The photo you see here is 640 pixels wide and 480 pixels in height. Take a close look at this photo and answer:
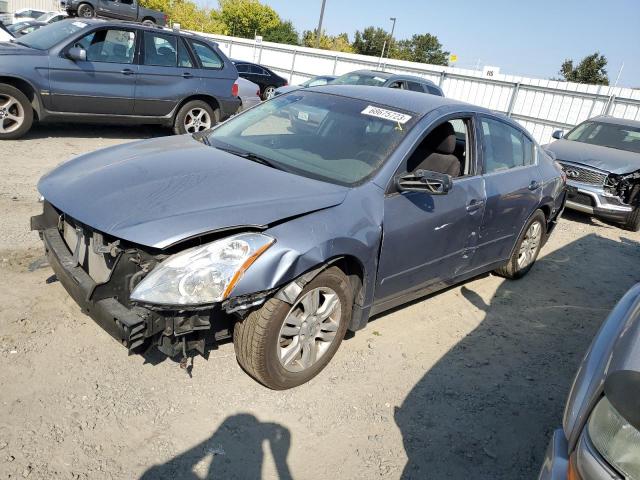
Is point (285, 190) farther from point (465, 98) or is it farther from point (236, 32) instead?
point (236, 32)

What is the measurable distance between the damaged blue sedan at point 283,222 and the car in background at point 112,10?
19229mm

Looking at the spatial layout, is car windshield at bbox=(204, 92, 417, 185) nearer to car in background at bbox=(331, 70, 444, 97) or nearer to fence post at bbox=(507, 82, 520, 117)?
car in background at bbox=(331, 70, 444, 97)

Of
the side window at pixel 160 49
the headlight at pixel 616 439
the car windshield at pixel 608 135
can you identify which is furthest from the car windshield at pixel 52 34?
the car windshield at pixel 608 135

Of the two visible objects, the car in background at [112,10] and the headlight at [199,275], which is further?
the car in background at [112,10]

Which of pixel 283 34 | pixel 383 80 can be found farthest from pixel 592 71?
pixel 383 80

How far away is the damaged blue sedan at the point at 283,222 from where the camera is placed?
8.43 ft

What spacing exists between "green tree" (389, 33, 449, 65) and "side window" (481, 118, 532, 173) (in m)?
82.1

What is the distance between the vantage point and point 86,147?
7.98 m

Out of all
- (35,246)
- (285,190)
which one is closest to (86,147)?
(35,246)

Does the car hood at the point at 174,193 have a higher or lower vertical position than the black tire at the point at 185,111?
higher

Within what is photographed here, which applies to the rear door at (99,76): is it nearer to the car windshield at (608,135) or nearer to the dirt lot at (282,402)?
the dirt lot at (282,402)

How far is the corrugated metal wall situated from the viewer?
45781mm

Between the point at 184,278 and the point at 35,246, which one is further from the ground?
the point at 184,278

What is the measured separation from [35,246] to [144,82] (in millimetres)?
4781
